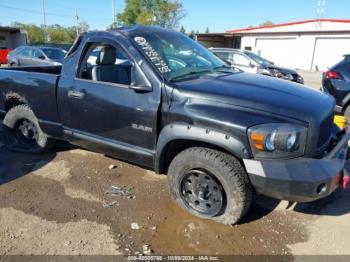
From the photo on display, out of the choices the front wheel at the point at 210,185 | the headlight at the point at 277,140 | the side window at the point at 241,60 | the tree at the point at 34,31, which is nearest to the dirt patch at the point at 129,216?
the front wheel at the point at 210,185

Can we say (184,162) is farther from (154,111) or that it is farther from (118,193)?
(118,193)

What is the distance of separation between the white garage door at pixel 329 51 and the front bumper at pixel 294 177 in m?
27.1

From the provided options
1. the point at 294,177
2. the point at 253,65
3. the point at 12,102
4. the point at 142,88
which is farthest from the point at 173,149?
the point at 253,65

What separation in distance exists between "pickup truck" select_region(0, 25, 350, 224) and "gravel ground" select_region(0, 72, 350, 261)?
0.91 ft

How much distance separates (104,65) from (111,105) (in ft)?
2.64

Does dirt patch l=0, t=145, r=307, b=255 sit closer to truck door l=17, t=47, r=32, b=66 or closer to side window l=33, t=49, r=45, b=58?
side window l=33, t=49, r=45, b=58

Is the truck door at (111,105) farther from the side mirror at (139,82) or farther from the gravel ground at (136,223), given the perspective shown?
the gravel ground at (136,223)

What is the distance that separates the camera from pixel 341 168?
297 cm

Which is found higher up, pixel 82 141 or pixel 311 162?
pixel 311 162

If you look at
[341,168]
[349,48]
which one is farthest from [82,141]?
[349,48]

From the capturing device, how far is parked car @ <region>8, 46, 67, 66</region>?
14150 millimetres

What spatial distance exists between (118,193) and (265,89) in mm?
2080

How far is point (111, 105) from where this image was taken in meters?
3.59

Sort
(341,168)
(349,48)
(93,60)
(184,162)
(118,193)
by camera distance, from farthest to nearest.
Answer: (349,48)
(93,60)
(118,193)
(184,162)
(341,168)
